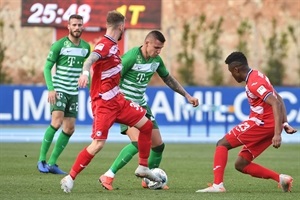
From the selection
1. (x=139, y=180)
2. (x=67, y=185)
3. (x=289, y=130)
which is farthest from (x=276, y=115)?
(x=139, y=180)

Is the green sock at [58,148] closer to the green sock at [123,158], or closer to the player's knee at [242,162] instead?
the green sock at [123,158]

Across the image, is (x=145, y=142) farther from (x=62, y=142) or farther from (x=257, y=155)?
(x=62, y=142)

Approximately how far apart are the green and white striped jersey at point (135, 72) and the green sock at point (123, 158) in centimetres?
63

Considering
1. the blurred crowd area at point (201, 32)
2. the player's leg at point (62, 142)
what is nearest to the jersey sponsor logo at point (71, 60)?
the player's leg at point (62, 142)

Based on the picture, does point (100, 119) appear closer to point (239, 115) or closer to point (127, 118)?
point (127, 118)

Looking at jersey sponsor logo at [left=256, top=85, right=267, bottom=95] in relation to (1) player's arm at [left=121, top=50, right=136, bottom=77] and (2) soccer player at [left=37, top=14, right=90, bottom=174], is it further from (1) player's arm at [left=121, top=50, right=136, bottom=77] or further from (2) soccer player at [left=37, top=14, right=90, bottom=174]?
(2) soccer player at [left=37, top=14, right=90, bottom=174]

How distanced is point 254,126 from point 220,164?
2.13 feet

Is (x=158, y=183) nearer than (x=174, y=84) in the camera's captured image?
Yes

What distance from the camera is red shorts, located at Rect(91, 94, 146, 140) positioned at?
12312 millimetres

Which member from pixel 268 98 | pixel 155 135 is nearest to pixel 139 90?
pixel 155 135

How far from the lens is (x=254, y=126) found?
1266 cm

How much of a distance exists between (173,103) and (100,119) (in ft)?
64.2

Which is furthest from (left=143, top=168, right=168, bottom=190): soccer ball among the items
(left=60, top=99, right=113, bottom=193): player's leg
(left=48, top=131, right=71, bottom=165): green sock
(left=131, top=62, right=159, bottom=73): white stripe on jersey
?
(left=48, top=131, right=71, bottom=165): green sock

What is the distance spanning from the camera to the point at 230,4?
5684 cm
